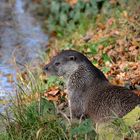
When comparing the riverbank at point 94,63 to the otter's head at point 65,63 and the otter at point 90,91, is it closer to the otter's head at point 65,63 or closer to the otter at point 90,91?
the otter at point 90,91

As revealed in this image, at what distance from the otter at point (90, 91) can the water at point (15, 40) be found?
83cm

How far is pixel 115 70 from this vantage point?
9.30 metres

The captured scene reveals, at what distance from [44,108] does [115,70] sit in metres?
2.40

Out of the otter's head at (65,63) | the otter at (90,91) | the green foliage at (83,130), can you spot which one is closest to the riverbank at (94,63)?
the green foliage at (83,130)

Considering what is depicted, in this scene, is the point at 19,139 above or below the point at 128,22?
below

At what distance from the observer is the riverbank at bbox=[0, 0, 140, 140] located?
6.49 meters

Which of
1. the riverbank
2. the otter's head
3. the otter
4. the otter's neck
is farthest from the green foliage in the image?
the otter's head

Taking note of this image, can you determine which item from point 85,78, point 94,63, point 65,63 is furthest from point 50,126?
point 94,63

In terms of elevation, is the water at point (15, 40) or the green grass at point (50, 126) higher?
the water at point (15, 40)

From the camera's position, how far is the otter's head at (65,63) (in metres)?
7.64

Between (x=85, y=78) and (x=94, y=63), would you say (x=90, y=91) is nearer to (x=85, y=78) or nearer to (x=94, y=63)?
(x=85, y=78)

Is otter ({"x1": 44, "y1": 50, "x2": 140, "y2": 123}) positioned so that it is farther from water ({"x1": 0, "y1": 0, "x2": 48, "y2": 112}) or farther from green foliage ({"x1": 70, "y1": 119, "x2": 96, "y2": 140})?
water ({"x1": 0, "y1": 0, "x2": 48, "y2": 112})

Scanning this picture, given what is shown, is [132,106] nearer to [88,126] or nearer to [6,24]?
[88,126]

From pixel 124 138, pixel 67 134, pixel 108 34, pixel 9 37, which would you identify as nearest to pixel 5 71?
pixel 108 34
